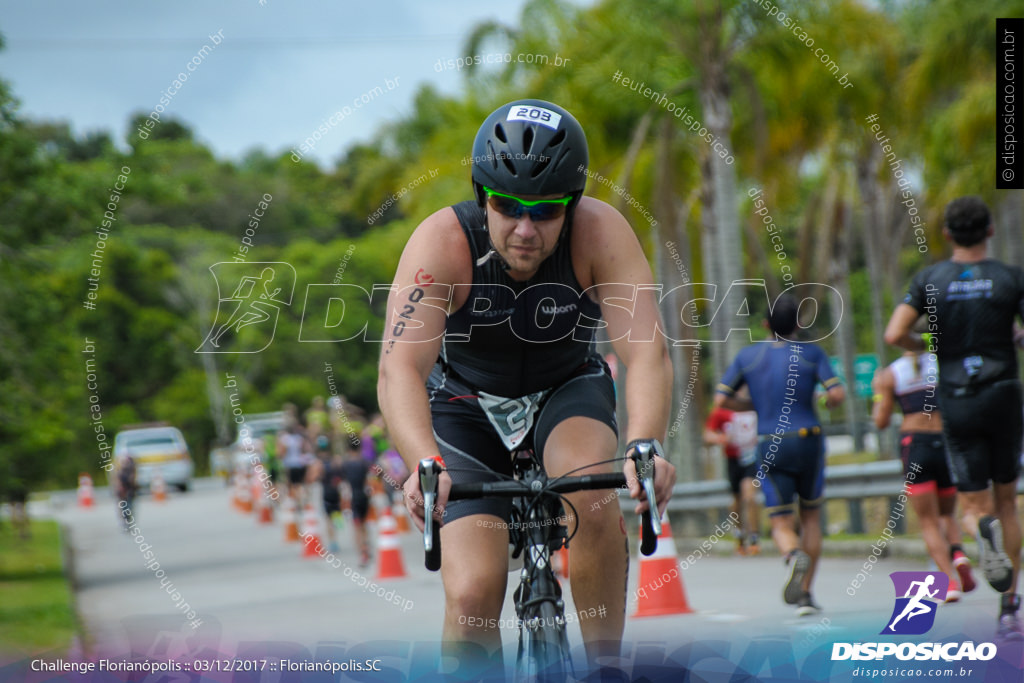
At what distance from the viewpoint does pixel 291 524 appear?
64.4 feet

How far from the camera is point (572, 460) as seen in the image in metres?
3.98

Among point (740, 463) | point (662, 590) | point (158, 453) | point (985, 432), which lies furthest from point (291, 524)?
point (158, 453)

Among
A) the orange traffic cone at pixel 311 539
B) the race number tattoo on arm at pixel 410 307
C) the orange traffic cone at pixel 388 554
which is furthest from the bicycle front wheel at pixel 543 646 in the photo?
the orange traffic cone at pixel 311 539

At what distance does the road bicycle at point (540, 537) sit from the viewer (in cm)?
345

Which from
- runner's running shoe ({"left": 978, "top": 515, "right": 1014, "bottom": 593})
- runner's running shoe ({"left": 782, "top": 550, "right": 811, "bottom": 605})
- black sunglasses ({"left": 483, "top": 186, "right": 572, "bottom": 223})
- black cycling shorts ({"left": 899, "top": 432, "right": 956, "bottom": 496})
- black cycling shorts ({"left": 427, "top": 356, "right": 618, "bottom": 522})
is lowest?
runner's running shoe ({"left": 782, "top": 550, "right": 811, "bottom": 605})

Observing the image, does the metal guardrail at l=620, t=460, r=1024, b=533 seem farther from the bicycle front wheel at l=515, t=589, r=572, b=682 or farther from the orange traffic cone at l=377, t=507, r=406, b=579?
the bicycle front wheel at l=515, t=589, r=572, b=682


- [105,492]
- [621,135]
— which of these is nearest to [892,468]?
[621,135]

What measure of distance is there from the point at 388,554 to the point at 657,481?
9.84m

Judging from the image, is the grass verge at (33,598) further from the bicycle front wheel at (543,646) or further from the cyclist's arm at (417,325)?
the bicycle front wheel at (543,646)

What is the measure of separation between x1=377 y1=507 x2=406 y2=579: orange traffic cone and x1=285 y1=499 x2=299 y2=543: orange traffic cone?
5.82 metres

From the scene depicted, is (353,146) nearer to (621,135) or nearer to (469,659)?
(621,135)

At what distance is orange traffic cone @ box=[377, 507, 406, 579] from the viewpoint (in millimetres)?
13000

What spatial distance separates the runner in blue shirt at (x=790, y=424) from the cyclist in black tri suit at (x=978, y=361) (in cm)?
A: 173

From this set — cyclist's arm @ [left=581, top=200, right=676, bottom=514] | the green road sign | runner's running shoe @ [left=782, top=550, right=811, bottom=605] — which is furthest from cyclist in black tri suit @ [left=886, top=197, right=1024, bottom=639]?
the green road sign
